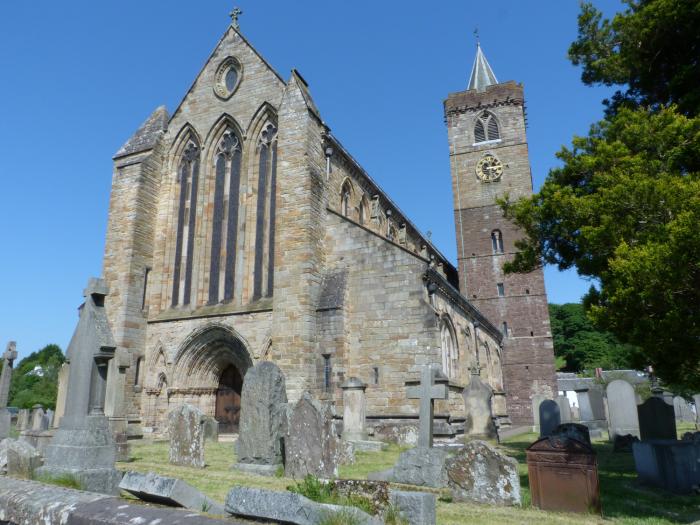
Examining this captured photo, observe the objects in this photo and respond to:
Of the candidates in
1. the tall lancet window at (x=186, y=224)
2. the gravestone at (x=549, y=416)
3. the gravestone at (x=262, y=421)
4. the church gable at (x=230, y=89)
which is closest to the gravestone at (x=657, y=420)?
the gravestone at (x=549, y=416)

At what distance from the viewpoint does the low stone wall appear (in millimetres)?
2850

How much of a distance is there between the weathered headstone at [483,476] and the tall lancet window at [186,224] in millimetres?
13205

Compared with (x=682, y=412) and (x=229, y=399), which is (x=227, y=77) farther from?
(x=682, y=412)

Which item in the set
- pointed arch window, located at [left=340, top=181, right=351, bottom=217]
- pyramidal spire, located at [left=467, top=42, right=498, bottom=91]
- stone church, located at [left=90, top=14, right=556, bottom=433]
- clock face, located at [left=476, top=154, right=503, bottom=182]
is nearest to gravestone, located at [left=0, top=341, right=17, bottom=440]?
stone church, located at [left=90, top=14, right=556, bottom=433]

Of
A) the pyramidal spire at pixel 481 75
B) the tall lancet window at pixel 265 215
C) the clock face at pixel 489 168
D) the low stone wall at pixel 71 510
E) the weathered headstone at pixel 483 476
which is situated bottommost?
the weathered headstone at pixel 483 476

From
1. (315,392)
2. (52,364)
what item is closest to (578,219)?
(315,392)

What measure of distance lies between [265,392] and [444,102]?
109ft

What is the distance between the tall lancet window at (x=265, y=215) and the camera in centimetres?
1639

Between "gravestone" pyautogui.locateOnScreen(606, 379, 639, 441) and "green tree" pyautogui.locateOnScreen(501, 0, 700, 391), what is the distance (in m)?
4.95

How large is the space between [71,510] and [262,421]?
6287 mm

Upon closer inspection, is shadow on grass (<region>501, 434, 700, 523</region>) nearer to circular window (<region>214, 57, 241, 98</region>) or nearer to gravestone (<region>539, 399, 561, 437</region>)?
gravestone (<region>539, 399, 561, 437</region>)

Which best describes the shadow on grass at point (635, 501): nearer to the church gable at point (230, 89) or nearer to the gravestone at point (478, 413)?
the gravestone at point (478, 413)

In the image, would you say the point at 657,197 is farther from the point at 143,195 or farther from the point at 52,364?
the point at 52,364

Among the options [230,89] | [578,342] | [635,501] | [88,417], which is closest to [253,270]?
[230,89]
